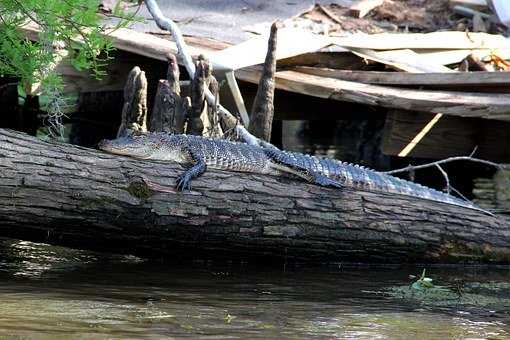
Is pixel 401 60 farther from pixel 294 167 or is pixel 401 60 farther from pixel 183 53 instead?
pixel 294 167

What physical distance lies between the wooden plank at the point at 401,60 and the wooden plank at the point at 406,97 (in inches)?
20.0

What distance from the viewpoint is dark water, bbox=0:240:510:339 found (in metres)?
5.52

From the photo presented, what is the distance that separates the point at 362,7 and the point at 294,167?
5.00 m

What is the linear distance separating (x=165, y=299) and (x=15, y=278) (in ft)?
3.56

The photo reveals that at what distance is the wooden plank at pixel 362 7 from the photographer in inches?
479

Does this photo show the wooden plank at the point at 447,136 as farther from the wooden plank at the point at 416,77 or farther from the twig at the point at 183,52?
the twig at the point at 183,52

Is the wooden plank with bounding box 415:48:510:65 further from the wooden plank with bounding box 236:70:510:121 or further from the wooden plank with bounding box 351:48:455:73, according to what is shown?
the wooden plank with bounding box 236:70:510:121

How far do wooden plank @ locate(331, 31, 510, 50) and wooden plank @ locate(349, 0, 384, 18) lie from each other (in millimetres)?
1039

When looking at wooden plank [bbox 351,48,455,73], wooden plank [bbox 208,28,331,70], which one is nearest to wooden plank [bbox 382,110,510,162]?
wooden plank [bbox 351,48,455,73]

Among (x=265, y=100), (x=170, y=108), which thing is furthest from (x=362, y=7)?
(x=170, y=108)

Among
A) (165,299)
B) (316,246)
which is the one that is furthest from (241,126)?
(165,299)

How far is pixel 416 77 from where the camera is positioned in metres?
9.75

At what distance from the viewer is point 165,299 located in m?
6.31

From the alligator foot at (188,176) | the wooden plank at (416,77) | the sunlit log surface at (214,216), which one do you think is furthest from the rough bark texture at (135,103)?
the wooden plank at (416,77)
